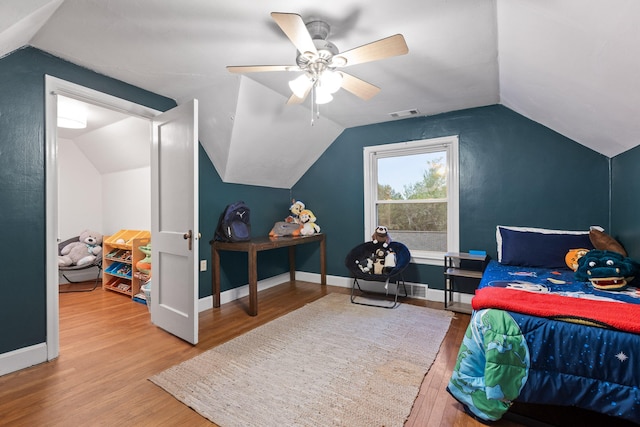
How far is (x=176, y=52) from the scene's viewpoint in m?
2.11

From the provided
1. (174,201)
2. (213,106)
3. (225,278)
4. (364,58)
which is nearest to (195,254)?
(174,201)

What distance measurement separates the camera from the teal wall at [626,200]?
2248mm

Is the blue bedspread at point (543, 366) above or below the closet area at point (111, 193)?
below

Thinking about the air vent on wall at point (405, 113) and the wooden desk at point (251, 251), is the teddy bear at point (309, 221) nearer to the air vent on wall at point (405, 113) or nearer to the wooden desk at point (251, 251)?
the wooden desk at point (251, 251)

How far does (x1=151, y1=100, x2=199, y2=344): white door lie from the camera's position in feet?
7.61

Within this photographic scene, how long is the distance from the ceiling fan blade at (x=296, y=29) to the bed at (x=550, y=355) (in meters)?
1.77

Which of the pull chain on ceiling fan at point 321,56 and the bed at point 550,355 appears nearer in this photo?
the bed at point 550,355

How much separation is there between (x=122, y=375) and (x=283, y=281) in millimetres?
2572

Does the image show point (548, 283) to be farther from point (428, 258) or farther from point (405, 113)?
point (405, 113)

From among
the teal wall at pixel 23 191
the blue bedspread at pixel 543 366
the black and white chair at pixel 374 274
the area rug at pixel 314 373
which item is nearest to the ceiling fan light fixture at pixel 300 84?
the teal wall at pixel 23 191

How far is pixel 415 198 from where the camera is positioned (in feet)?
12.3

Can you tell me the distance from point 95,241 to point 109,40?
11.4 feet

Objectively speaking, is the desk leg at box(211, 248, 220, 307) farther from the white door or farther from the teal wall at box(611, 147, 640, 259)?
the teal wall at box(611, 147, 640, 259)

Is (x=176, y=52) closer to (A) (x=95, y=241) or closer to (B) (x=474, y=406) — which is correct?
(B) (x=474, y=406)
